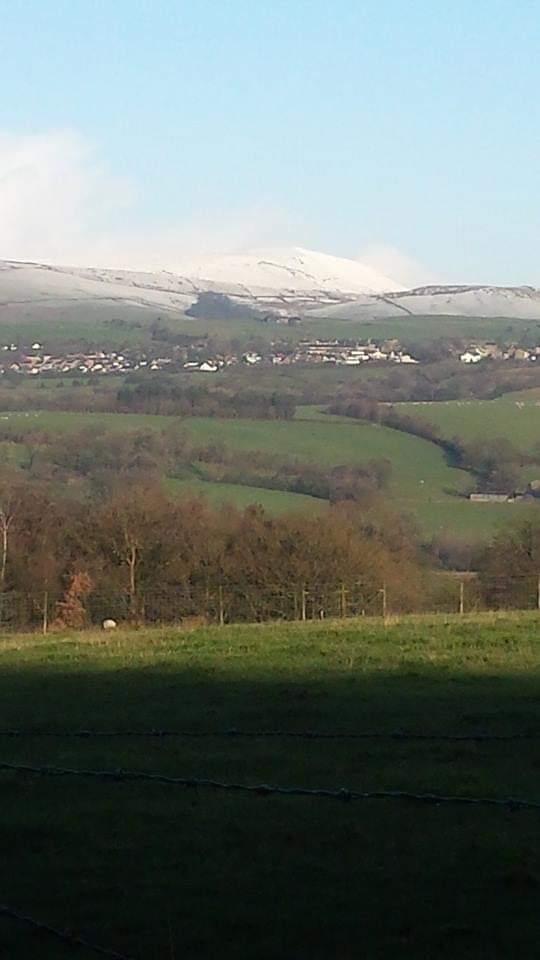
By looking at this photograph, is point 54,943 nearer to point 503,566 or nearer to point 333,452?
point 503,566

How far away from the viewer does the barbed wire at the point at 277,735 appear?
13.9 m

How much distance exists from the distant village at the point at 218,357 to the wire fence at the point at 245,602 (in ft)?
242

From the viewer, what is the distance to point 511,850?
29.7 feet

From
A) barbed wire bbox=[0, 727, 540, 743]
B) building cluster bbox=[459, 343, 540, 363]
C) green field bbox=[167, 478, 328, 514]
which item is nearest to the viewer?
barbed wire bbox=[0, 727, 540, 743]

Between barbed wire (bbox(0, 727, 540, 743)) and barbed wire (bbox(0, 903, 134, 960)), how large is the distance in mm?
6301

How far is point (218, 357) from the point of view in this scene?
422ft

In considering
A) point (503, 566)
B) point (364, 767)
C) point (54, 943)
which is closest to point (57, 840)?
point (54, 943)

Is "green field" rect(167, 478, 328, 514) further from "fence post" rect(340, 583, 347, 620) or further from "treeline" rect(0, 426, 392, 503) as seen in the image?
"fence post" rect(340, 583, 347, 620)

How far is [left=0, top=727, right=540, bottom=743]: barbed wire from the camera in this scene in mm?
13867

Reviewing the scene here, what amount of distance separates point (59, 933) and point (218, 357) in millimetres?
121634

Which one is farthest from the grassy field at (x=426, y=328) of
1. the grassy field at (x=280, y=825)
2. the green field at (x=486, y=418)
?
the grassy field at (x=280, y=825)

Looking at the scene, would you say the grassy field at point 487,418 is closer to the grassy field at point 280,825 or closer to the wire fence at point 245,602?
the wire fence at point 245,602

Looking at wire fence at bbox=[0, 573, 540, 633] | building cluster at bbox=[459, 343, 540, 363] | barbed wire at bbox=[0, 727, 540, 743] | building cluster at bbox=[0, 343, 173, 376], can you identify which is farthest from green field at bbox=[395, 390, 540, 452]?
barbed wire at bbox=[0, 727, 540, 743]

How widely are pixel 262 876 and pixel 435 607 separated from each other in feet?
110
